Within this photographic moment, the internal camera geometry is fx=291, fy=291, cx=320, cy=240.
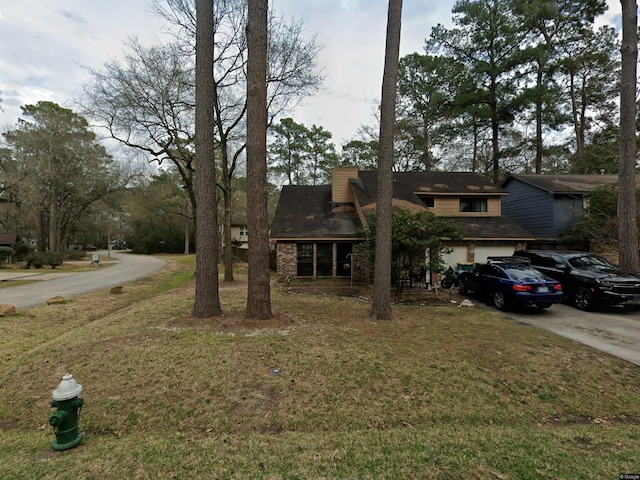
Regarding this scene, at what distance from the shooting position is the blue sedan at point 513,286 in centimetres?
816

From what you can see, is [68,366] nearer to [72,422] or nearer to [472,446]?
[72,422]

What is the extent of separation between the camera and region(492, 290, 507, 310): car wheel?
28.7 ft

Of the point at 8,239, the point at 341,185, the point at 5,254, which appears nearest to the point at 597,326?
the point at 341,185

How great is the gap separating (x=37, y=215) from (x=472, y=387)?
1537 inches

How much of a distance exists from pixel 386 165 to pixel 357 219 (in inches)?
326

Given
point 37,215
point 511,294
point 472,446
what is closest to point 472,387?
point 472,446

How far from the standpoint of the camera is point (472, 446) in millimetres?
2732

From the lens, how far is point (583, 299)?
8.71m

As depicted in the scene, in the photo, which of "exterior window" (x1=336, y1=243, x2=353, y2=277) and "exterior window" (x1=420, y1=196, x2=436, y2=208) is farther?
"exterior window" (x1=420, y1=196, x2=436, y2=208)

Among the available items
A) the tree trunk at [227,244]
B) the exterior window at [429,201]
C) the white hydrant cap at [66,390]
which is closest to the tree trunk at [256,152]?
the white hydrant cap at [66,390]

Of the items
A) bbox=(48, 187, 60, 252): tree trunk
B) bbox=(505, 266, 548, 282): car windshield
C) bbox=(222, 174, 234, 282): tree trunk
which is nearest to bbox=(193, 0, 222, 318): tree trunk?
bbox=(222, 174, 234, 282): tree trunk

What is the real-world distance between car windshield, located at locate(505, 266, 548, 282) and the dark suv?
141cm

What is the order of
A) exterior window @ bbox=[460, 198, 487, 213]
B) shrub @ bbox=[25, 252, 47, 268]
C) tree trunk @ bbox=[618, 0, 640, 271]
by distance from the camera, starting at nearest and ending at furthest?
tree trunk @ bbox=[618, 0, 640, 271]
exterior window @ bbox=[460, 198, 487, 213]
shrub @ bbox=[25, 252, 47, 268]

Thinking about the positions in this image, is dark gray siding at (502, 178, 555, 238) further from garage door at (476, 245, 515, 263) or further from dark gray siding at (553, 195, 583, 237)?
garage door at (476, 245, 515, 263)
